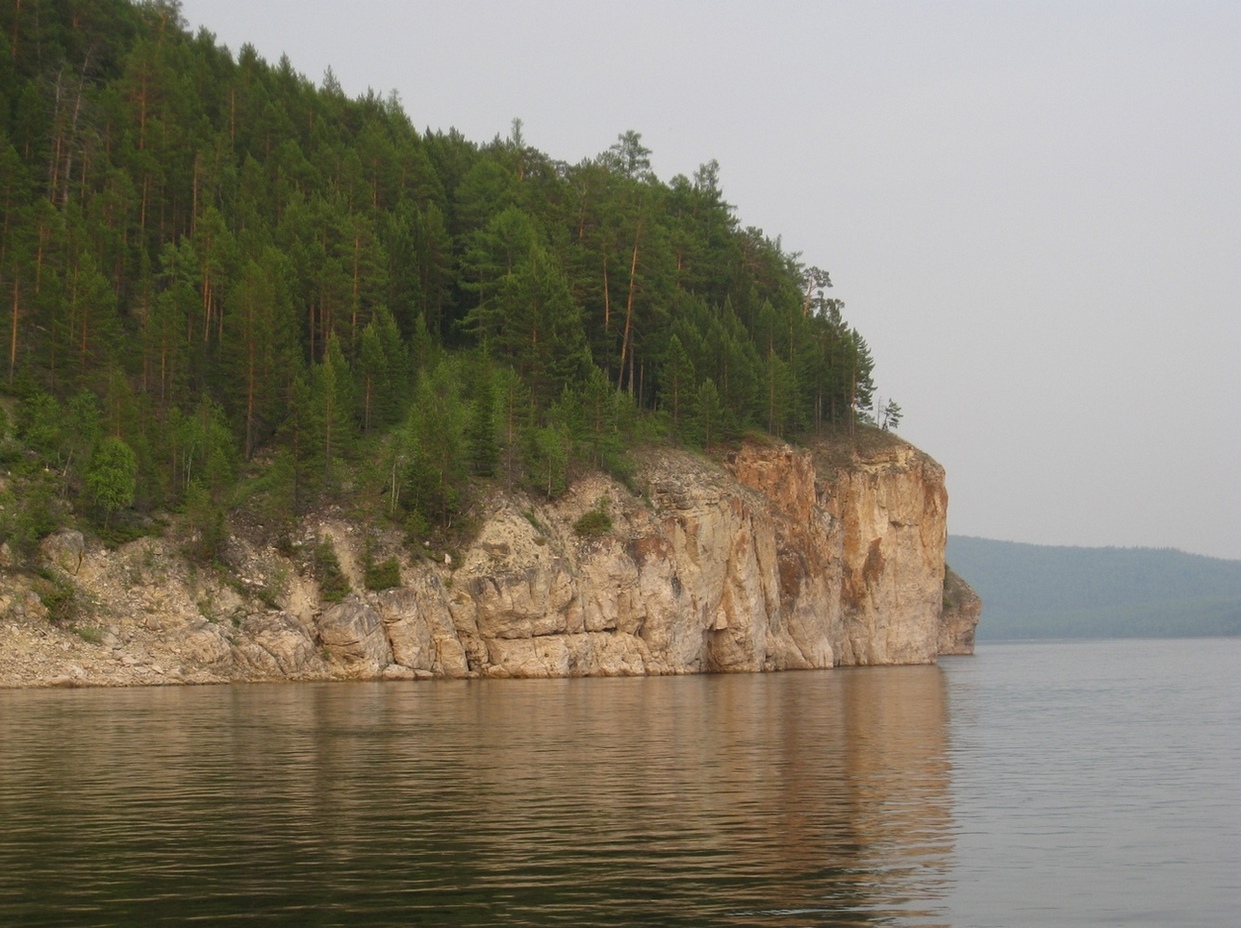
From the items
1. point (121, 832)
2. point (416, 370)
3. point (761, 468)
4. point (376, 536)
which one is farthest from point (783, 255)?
point (121, 832)

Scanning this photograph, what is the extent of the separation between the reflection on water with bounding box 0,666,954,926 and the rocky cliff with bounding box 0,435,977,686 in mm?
19533

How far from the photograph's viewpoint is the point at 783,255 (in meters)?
146

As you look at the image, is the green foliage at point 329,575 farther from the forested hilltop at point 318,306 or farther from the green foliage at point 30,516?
the green foliage at point 30,516

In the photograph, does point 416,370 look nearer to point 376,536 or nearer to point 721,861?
point 376,536

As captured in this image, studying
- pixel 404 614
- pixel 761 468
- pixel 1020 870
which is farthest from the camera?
pixel 761 468

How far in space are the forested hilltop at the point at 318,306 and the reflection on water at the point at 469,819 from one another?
34959 mm

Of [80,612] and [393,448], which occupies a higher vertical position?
[393,448]

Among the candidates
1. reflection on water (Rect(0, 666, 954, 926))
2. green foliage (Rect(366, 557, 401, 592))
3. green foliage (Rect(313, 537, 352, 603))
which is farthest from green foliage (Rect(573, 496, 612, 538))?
reflection on water (Rect(0, 666, 954, 926))

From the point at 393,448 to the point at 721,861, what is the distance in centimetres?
6781

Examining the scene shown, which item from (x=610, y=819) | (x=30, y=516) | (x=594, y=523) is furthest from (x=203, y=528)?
(x=610, y=819)

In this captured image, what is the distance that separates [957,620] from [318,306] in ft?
334

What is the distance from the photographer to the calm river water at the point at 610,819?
16.4 metres

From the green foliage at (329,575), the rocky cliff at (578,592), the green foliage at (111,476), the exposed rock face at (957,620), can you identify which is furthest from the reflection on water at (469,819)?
the exposed rock face at (957,620)

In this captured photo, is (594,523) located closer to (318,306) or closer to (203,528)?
(203,528)
